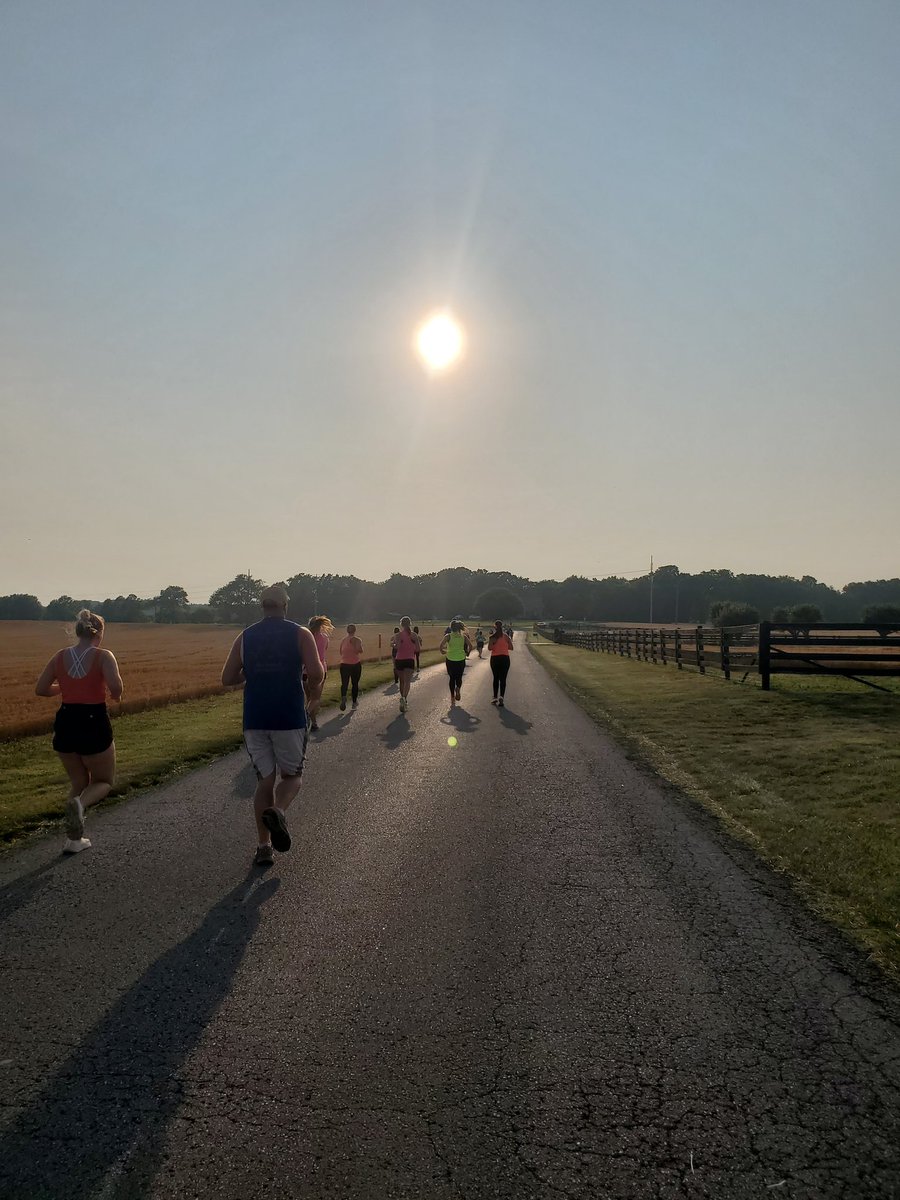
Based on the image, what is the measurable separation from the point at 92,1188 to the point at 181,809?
6098 mm

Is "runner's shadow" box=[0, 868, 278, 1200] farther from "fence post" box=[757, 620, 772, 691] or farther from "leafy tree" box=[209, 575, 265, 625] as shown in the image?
"leafy tree" box=[209, 575, 265, 625]

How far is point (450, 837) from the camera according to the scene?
7.23 metres

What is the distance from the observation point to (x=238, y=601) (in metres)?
158

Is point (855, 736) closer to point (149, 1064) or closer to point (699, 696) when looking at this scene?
point (699, 696)

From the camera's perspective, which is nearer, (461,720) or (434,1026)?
(434,1026)

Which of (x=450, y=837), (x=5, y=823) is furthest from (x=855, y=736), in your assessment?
(x=5, y=823)

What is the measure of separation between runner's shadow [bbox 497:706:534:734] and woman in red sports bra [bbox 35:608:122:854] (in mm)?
8662

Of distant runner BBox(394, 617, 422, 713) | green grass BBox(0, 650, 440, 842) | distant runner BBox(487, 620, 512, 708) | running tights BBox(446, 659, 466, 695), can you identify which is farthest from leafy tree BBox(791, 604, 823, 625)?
green grass BBox(0, 650, 440, 842)

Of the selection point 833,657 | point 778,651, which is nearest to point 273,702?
point 778,651

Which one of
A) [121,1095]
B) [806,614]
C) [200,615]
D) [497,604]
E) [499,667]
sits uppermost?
[497,604]

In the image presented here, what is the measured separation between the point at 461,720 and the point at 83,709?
10342 mm

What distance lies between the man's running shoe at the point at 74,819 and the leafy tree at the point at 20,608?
6330 inches

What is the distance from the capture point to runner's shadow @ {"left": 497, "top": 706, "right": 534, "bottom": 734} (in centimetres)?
1487

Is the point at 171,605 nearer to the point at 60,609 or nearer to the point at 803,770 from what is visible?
the point at 60,609
